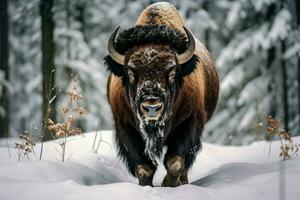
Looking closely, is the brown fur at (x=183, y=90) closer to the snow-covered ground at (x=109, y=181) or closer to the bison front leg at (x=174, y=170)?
the bison front leg at (x=174, y=170)

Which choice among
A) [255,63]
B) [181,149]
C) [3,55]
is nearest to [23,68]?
[3,55]

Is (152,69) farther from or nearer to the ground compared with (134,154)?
farther from the ground

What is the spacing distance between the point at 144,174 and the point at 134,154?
11.7 inches

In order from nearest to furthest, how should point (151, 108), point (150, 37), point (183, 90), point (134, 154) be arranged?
point (151, 108)
point (150, 37)
point (134, 154)
point (183, 90)

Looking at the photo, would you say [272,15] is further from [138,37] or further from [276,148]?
[138,37]

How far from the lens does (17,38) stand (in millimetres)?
29375

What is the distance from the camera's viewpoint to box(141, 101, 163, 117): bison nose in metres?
5.25

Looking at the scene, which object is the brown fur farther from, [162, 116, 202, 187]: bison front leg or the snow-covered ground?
the snow-covered ground

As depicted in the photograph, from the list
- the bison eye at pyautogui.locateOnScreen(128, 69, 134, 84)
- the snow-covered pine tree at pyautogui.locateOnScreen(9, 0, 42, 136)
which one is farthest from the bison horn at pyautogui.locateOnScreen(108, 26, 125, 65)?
the snow-covered pine tree at pyautogui.locateOnScreen(9, 0, 42, 136)

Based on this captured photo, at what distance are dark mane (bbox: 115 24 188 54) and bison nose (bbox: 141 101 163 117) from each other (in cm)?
109

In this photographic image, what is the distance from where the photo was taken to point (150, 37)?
6148 mm

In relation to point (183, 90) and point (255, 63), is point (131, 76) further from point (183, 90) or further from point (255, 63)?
point (255, 63)

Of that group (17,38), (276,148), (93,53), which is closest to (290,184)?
(276,148)

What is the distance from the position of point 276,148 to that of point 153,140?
2.55 m
